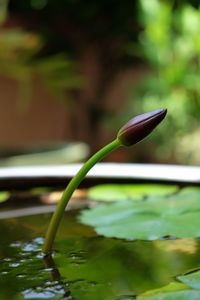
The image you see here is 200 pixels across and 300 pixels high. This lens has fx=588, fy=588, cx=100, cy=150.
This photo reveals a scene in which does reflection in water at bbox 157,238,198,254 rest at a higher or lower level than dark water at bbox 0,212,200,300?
lower

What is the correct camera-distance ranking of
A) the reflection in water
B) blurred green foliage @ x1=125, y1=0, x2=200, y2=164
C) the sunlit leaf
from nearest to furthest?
1. the sunlit leaf
2. the reflection in water
3. blurred green foliage @ x1=125, y1=0, x2=200, y2=164

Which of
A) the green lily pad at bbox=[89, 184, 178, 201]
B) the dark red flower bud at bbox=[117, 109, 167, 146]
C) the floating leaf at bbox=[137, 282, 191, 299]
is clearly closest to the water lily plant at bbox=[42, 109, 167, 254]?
the dark red flower bud at bbox=[117, 109, 167, 146]

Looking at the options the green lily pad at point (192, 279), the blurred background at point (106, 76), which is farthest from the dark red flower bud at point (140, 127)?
the blurred background at point (106, 76)

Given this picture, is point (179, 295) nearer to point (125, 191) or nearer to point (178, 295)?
point (178, 295)

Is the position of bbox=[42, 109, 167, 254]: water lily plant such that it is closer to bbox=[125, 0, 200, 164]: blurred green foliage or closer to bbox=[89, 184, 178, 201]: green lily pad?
bbox=[89, 184, 178, 201]: green lily pad

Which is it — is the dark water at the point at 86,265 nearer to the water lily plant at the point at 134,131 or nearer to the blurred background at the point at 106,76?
the water lily plant at the point at 134,131

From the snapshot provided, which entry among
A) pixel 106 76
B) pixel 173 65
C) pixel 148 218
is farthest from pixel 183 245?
pixel 106 76

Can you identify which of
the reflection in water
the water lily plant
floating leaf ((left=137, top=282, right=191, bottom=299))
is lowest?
the reflection in water
